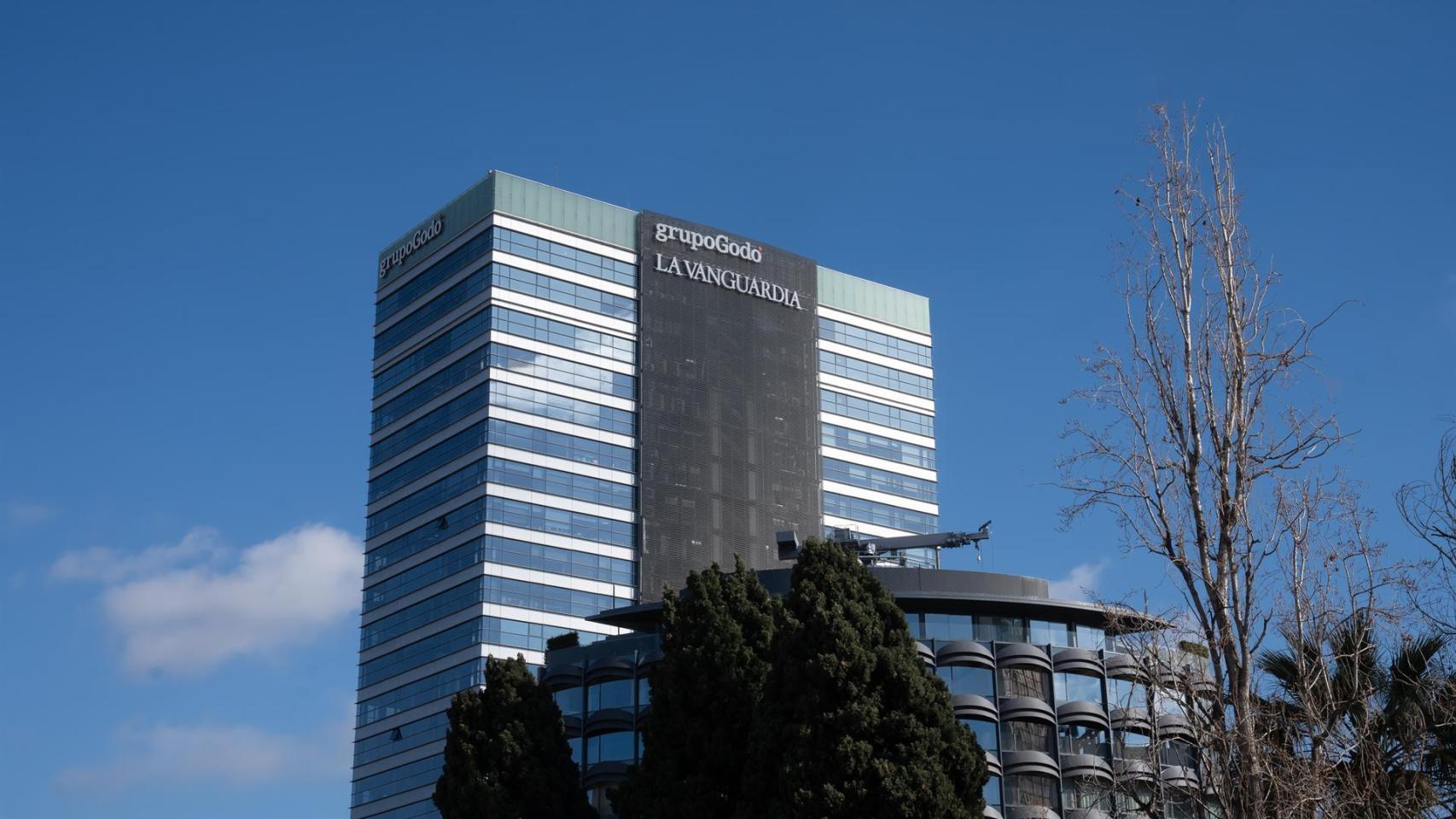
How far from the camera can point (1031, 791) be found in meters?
65.1

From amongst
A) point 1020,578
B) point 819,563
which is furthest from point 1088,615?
point 819,563

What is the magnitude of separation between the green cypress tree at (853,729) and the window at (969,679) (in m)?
18.9

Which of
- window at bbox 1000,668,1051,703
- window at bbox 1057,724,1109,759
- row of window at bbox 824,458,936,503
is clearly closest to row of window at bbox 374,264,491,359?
row of window at bbox 824,458,936,503

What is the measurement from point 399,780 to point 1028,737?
52.3 metres

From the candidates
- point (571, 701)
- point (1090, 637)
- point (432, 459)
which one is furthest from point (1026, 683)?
point (432, 459)

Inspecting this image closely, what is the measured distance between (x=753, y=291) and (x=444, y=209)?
23.4 m

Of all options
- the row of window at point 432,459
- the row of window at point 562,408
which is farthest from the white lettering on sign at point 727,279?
the row of window at point 432,459

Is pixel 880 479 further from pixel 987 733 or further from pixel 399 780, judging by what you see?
pixel 987 733

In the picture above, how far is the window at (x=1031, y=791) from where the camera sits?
64744 millimetres

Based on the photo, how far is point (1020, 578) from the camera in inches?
2714

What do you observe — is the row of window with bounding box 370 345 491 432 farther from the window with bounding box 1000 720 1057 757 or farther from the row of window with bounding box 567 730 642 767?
the window with bounding box 1000 720 1057 757

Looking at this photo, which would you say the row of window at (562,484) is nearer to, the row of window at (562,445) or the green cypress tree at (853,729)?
the row of window at (562,445)

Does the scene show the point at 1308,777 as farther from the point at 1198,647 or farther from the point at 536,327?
the point at 536,327

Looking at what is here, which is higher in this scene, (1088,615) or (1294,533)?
(1088,615)
